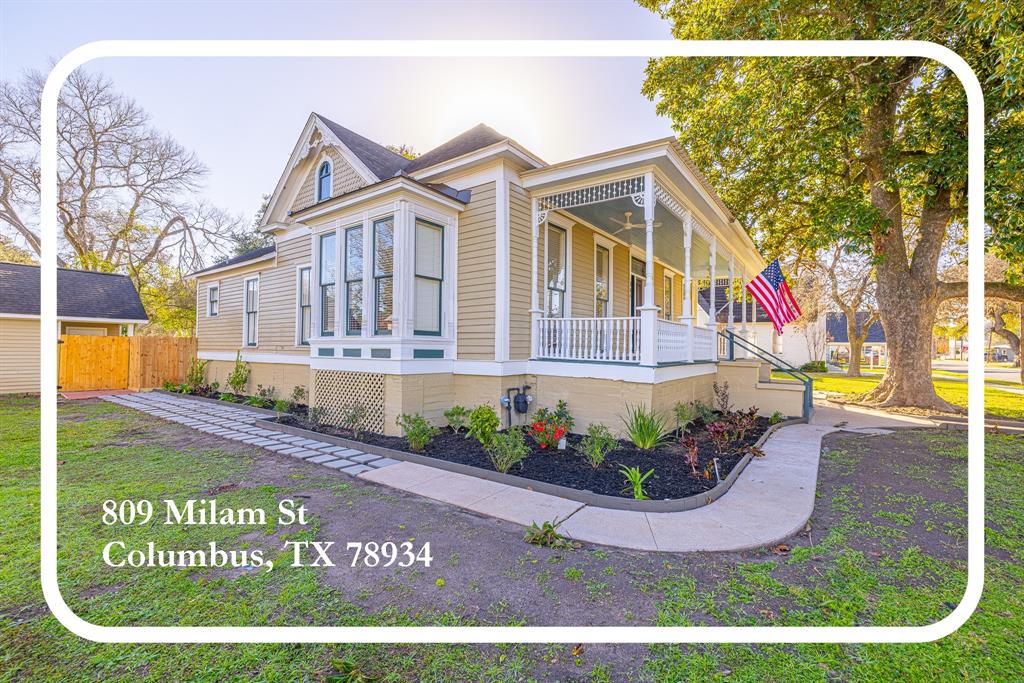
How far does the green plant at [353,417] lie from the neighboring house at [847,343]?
126 feet

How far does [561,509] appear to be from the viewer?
3930 mm

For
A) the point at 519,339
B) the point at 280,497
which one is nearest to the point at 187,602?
the point at 280,497

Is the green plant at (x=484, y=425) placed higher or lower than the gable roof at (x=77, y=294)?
lower

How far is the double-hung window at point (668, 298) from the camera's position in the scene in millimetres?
14573

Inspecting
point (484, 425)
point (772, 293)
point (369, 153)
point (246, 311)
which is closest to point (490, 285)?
point (484, 425)

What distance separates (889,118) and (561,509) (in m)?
12.0

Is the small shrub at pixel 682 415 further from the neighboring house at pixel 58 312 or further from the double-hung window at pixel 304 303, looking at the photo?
the neighboring house at pixel 58 312

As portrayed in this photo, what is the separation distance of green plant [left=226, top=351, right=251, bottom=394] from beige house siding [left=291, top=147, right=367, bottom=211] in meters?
4.84

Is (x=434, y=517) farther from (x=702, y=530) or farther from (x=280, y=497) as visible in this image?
(x=702, y=530)

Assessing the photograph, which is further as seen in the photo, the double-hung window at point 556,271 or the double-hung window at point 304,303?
the double-hung window at point 304,303

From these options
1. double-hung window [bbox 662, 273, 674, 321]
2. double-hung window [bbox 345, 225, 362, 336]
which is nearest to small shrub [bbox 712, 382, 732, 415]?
double-hung window [bbox 662, 273, 674, 321]

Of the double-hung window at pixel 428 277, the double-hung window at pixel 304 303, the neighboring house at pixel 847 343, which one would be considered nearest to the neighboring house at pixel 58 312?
the double-hung window at pixel 304 303

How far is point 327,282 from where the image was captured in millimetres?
8094

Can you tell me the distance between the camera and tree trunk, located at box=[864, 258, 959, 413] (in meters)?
9.79
